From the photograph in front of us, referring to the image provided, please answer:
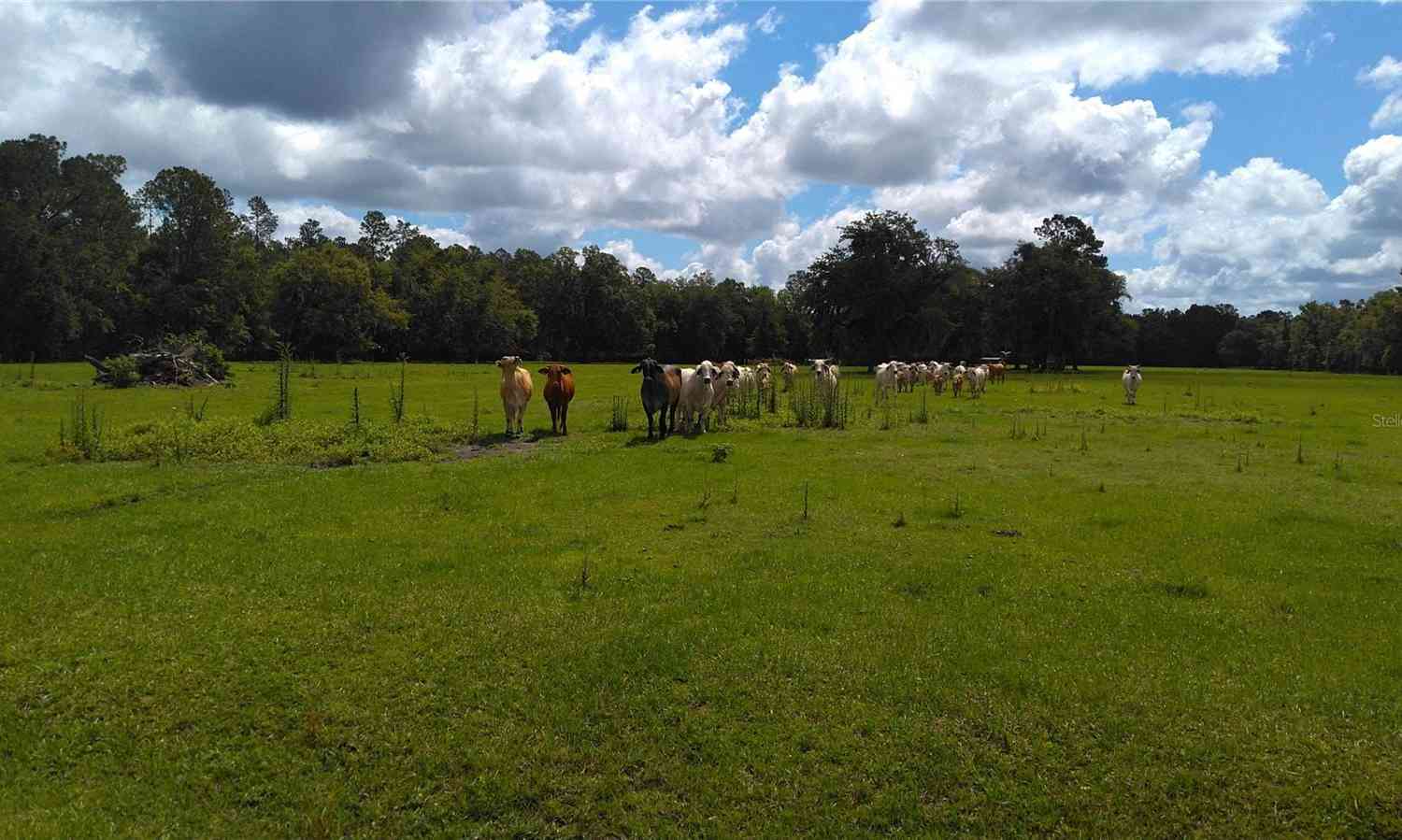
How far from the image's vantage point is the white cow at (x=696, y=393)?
1944cm

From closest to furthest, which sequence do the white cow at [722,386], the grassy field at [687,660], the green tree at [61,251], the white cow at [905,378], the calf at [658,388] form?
the grassy field at [687,660] → the calf at [658,388] → the white cow at [722,386] → the white cow at [905,378] → the green tree at [61,251]

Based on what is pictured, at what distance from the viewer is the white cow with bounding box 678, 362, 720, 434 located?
19438mm

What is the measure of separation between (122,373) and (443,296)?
1914 inches

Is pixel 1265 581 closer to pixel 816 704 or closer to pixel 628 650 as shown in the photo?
pixel 816 704

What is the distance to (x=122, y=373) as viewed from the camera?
1174 inches

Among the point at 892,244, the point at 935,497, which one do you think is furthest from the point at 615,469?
the point at 892,244

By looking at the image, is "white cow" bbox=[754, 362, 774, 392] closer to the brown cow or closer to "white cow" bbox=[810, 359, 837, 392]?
"white cow" bbox=[810, 359, 837, 392]

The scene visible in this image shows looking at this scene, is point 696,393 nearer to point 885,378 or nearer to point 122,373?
point 885,378

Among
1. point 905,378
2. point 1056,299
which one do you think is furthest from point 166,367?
point 1056,299

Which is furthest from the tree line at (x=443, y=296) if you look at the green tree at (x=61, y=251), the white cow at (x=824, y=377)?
the white cow at (x=824, y=377)

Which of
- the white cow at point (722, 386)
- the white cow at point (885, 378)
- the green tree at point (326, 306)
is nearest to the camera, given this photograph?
the white cow at point (722, 386)

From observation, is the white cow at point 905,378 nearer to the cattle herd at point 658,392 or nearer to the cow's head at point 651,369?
the cattle herd at point 658,392

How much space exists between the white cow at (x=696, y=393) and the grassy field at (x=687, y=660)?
6843mm

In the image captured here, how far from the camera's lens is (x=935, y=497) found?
12.5 meters
